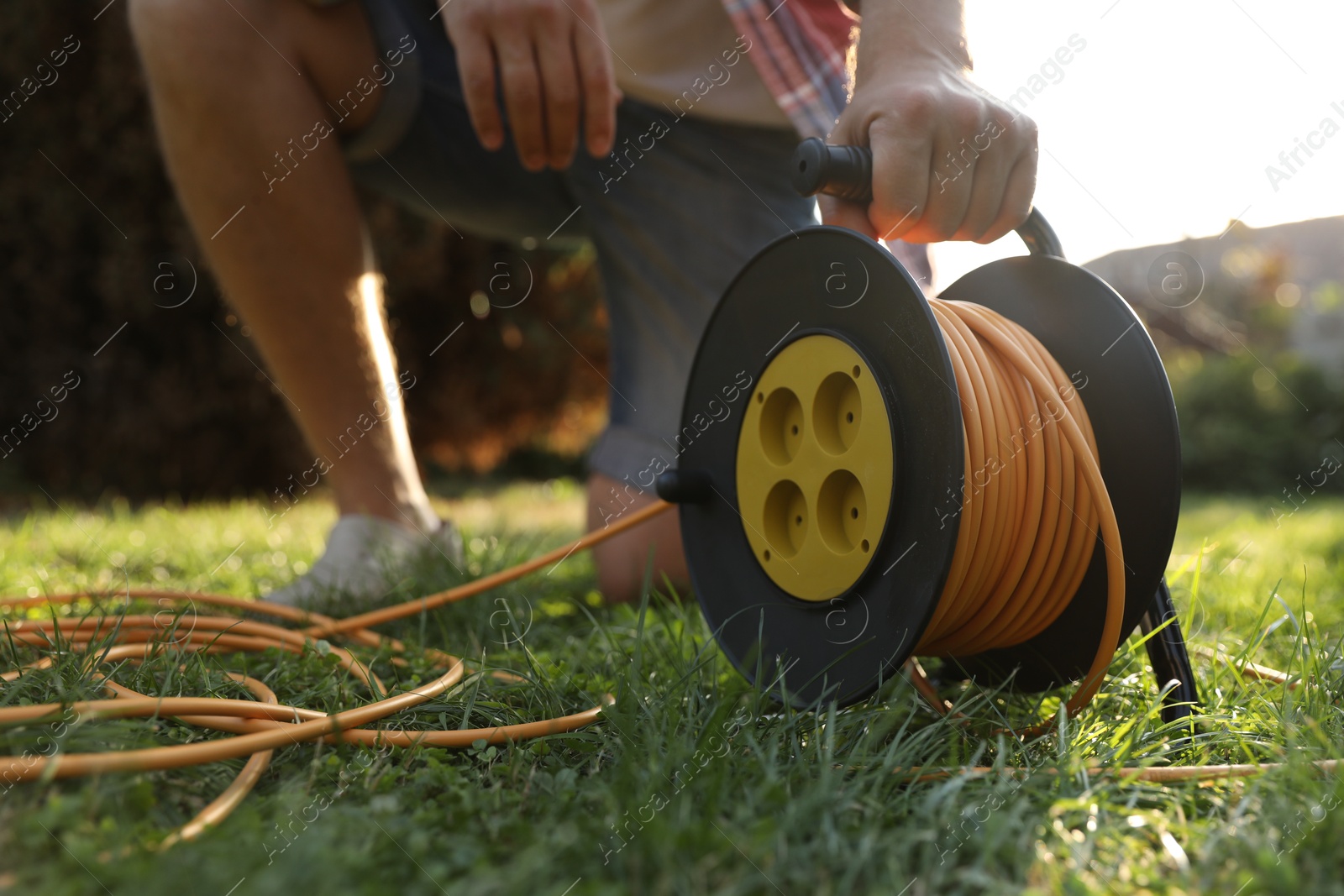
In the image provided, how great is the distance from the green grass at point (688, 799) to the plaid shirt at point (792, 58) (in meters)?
1.17

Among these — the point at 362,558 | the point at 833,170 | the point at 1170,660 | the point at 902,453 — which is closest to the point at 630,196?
the point at 362,558

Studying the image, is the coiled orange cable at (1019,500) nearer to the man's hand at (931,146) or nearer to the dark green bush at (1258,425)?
the man's hand at (931,146)

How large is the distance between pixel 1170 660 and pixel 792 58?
1.38 meters

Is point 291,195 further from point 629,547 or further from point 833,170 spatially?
point 833,170

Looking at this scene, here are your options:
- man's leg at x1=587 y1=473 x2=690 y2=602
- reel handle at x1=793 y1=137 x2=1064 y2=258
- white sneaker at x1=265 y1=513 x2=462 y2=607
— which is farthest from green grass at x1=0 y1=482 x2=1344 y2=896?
man's leg at x1=587 y1=473 x2=690 y2=602

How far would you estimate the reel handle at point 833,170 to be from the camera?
1.25 m

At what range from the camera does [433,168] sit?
2379 millimetres

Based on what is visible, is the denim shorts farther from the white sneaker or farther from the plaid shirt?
the white sneaker

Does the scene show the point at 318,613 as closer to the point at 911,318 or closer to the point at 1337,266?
the point at 911,318

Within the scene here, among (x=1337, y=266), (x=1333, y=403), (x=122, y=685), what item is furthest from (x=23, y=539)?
(x=1337, y=266)

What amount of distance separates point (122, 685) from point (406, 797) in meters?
0.50

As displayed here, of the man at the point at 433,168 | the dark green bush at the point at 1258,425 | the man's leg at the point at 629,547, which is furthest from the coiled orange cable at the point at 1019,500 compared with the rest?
the dark green bush at the point at 1258,425

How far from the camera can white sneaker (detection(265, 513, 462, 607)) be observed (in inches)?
75.9

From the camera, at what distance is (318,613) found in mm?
1895
